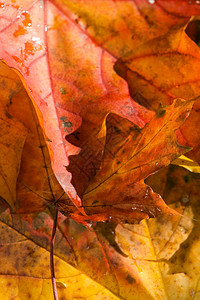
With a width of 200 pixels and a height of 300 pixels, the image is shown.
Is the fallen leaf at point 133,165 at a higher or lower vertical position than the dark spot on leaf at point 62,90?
lower

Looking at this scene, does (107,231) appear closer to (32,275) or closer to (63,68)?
(32,275)

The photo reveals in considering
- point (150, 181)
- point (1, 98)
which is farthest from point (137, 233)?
point (1, 98)

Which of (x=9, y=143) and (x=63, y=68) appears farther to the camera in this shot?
(x=9, y=143)

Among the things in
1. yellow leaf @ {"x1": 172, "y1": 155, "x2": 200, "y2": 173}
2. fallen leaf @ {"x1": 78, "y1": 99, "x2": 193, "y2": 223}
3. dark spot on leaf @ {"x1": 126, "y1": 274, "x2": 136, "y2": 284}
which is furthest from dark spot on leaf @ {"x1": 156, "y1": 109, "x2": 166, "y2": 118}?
dark spot on leaf @ {"x1": 126, "y1": 274, "x2": 136, "y2": 284}

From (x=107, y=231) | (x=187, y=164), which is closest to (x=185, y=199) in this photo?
(x=187, y=164)

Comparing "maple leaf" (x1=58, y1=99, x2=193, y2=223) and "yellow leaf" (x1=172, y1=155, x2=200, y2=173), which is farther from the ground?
"maple leaf" (x1=58, y1=99, x2=193, y2=223)

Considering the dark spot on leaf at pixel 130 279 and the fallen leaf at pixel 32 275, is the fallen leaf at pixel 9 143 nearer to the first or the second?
the fallen leaf at pixel 32 275

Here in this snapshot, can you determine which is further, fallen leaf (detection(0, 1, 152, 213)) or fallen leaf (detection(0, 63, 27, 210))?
fallen leaf (detection(0, 63, 27, 210))

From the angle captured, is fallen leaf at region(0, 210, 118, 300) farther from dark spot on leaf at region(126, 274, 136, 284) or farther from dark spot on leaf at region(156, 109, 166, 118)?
dark spot on leaf at region(156, 109, 166, 118)

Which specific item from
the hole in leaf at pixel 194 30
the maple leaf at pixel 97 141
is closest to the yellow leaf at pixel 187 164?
the maple leaf at pixel 97 141
